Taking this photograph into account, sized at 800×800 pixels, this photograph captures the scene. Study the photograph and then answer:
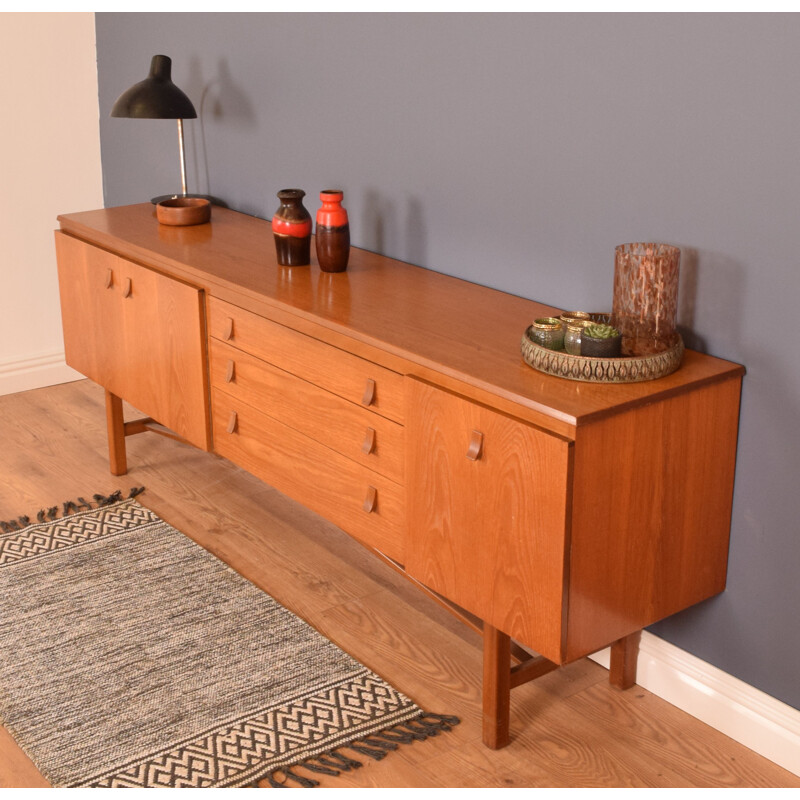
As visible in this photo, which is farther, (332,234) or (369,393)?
(332,234)

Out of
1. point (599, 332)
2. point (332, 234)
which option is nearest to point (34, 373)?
point (332, 234)

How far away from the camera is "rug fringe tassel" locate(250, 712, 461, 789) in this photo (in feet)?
6.85

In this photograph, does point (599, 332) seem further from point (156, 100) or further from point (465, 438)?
point (156, 100)

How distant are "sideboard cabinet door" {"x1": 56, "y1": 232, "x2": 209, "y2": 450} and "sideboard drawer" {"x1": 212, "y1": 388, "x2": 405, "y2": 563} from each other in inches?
5.1

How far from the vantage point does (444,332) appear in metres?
2.23

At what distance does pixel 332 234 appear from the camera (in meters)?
2.57

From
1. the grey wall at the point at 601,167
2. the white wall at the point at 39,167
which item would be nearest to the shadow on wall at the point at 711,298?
the grey wall at the point at 601,167

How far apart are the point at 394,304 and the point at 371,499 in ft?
1.45

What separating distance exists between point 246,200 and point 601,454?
6.08 feet

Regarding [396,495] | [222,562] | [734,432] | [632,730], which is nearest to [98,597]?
[222,562]

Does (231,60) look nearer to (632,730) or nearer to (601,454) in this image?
(601,454)

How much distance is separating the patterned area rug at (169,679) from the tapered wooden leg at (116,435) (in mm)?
428

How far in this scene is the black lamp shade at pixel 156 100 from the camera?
3.10m

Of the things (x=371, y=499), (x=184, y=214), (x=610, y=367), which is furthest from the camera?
(x=184, y=214)
